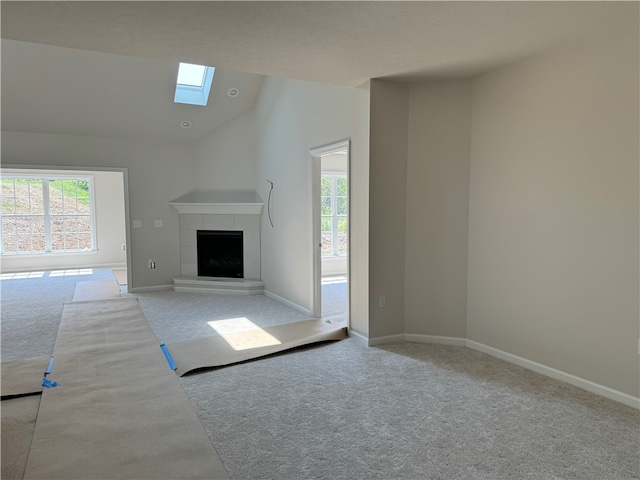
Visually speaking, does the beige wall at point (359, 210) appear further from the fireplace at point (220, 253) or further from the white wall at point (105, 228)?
the white wall at point (105, 228)

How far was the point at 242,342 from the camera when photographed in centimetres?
397

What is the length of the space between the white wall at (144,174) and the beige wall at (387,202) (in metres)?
4.06

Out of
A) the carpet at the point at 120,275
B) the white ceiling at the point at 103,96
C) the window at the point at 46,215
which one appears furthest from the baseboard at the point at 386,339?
the window at the point at 46,215

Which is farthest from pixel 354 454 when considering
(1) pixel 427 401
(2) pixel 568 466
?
(2) pixel 568 466

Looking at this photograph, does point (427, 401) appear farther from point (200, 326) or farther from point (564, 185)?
point (200, 326)

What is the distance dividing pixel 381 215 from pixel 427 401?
1.71m

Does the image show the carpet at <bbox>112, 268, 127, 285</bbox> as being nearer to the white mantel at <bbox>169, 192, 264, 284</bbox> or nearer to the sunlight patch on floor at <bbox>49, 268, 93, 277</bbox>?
the sunlight patch on floor at <bbox>49, 268, 93, 277</bbox>

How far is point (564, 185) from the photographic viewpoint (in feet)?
9.91

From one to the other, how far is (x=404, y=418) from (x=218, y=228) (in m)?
4.79

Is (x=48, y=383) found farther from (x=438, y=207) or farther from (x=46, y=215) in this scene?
(x=46, y=215)

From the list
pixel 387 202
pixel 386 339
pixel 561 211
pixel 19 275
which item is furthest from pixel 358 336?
pixel 19 275

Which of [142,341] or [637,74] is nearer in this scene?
[637,74]

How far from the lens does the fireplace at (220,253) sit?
659 centimetres

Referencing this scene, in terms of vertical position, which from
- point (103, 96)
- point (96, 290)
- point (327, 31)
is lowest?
point (96, 290)
